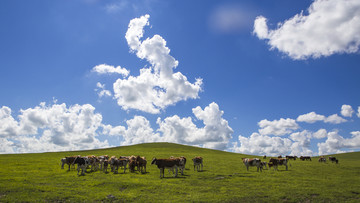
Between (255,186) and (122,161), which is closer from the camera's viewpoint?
(255,186)

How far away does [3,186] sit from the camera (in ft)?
67.7

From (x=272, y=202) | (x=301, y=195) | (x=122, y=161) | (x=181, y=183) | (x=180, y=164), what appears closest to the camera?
(x=272, y=202)

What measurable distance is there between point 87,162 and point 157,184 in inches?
561

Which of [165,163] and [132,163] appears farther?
[132,163]

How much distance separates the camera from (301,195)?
2002 centimetres

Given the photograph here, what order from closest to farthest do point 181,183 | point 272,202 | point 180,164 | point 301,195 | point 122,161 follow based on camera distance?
point 272,202
point 301,195
point 181,183
point 180,164
point 122,161

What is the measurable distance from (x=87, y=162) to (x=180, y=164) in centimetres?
1376

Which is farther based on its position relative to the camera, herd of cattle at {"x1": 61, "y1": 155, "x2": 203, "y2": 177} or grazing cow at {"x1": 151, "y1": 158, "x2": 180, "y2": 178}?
herd of cattle at {"x1": 61, "y1": 155, "x2": 203, "y2": 177}

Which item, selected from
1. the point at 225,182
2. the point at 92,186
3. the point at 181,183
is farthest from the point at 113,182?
the point at 225,182

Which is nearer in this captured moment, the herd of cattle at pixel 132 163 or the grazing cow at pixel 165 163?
the grazing cow at pixel 165 163

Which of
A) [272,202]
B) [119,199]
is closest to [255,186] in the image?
[272,202]

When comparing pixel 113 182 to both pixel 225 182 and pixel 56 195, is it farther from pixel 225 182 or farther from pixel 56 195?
pixel 225 182

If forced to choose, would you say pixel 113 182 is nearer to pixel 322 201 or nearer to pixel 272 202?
pixel 272 202

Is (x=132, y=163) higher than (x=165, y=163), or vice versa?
(x=165, y=163)
